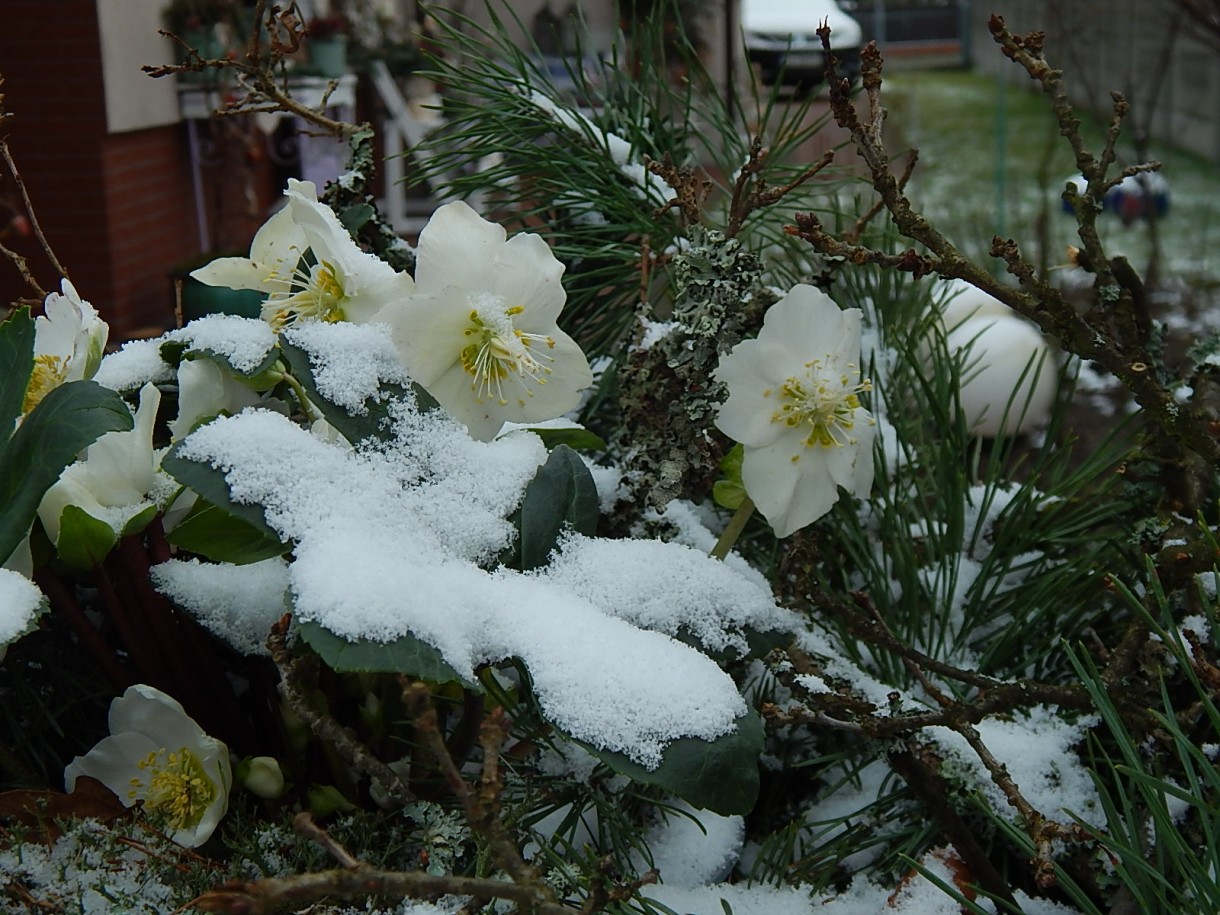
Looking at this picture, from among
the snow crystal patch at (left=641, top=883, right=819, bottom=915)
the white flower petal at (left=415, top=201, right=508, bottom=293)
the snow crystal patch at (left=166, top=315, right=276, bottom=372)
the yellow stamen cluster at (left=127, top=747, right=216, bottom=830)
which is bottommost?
the snow crystal patch at (left=641, top=883, right=819, bottom=915)

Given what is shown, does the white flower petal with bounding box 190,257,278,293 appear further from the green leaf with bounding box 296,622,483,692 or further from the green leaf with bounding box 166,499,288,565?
the green leaf with bounding box 296,622,483,692

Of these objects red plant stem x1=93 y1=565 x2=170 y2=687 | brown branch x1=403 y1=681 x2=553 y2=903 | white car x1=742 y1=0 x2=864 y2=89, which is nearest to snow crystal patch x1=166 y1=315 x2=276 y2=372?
red plant stem x1=93 y1=565 x2=170 y2=687

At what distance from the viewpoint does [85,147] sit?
320cm

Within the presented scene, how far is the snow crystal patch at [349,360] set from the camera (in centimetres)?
52

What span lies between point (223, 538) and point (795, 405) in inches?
10.5

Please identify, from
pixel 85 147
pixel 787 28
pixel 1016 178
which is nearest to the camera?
pixel 85 147

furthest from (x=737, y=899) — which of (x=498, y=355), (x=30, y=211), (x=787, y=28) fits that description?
(x=787, y=28)

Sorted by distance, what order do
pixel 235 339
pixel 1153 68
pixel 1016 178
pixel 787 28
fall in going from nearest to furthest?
pixel 235 339 < pixel 1016 178 < pixel 787 28 < pixel 1153 68

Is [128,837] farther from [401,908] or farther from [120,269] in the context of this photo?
[120,269]

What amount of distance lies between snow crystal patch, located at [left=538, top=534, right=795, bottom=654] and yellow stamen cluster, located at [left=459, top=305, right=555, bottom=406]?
8 centimetres

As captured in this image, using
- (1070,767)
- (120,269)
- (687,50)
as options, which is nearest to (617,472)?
(1070,767)

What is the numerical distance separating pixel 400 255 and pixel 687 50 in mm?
298

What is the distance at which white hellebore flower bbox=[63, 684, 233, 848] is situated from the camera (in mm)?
562

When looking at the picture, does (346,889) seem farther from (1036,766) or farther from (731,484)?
(1036,766)
